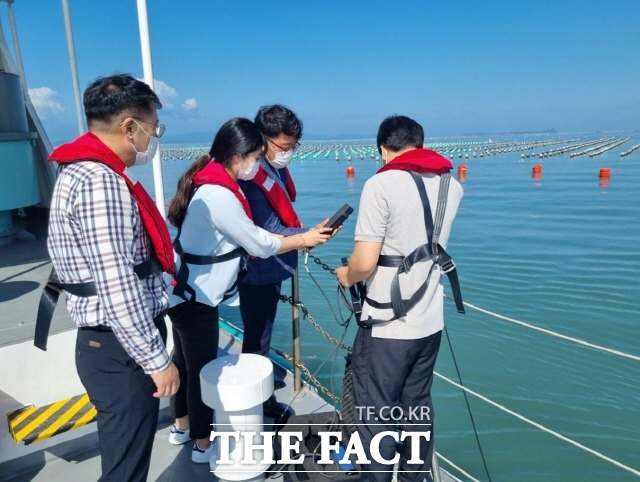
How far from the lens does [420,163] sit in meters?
1.71

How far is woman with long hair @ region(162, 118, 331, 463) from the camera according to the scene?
1858 mm

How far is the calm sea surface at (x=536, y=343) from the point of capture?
4090mm

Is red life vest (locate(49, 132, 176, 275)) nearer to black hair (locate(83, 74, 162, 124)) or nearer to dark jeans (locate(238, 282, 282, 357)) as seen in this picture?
black hair (locate(83, 74, 162, 124))

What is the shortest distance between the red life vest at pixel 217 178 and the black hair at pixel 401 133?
680 millimetres

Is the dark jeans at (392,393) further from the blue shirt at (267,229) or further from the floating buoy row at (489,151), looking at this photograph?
the floating buoy row at (489,151)

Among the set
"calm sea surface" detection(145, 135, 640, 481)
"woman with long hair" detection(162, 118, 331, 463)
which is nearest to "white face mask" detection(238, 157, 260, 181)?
"woman with long hair" detection(162, 118, 331, 463)

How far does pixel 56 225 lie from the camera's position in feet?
4.26

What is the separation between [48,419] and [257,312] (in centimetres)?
117

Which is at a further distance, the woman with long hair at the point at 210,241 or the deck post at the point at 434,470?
the deck post at the point at 434,470

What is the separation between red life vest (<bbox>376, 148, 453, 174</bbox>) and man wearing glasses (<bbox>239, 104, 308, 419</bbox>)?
774 millimetres

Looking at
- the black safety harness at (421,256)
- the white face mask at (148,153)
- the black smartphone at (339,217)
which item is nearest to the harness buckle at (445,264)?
the black safety harness at (421,256)

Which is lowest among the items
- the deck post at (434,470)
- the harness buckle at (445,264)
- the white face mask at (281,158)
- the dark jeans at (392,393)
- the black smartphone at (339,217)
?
the deck post at (434,470)

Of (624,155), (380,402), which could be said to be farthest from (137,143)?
(624,155)

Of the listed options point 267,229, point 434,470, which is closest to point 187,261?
point 267,229
